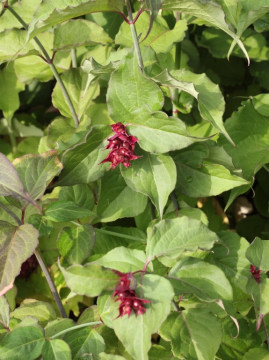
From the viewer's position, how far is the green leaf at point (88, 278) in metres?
0.74

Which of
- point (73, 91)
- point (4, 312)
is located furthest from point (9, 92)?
point (4, 312)

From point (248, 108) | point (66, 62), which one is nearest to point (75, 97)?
point (66, 62)

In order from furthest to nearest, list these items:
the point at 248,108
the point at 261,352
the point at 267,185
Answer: the point at 267,185 → the point at 248,108 → the point at 261,352

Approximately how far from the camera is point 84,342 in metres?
0.89

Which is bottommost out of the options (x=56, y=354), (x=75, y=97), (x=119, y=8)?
(x=56, y=354)

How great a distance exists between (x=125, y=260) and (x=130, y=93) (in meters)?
0.27

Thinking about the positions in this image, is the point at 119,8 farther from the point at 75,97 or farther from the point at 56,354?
the point at 56,354

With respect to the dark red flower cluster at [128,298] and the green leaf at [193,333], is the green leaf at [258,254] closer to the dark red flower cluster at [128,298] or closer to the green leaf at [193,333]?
the green leaf at [193,333]

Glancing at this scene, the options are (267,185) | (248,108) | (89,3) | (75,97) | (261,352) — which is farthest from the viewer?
(267,185)

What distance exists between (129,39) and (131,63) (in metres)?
0.30

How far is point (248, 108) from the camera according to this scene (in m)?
1.08

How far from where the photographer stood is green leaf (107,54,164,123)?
819 millimetres

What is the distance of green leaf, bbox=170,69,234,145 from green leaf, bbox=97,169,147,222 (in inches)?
8.3

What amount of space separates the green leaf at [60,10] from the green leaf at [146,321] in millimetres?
406
